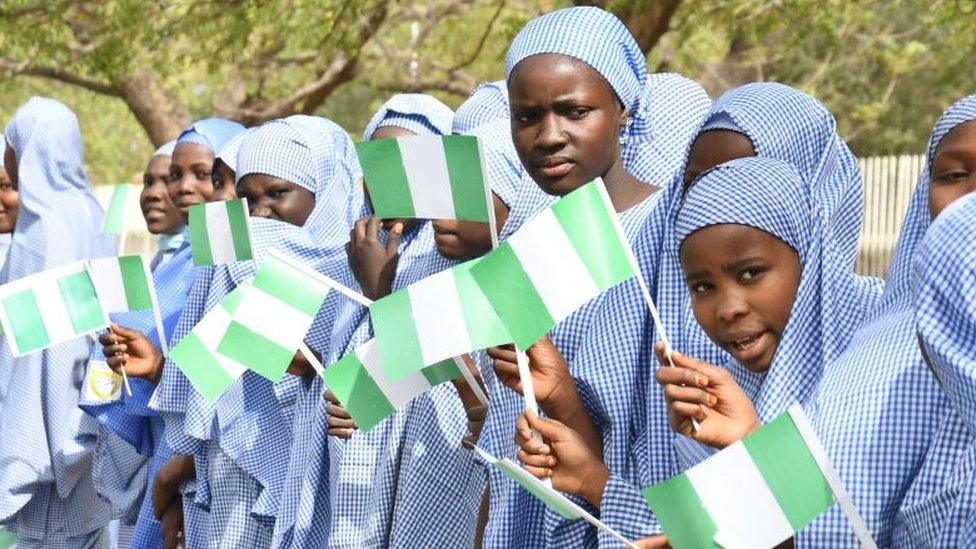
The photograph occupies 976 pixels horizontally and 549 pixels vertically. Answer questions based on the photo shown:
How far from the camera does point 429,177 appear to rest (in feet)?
14.3

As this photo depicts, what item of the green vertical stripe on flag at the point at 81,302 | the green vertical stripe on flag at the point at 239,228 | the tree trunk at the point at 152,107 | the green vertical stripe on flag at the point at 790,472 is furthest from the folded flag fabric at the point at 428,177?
the tree trunk at the point at 152,107

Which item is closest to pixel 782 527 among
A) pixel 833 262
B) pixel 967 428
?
pixel 967 428

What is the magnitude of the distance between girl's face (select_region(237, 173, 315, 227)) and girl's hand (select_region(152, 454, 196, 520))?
3.35 ft

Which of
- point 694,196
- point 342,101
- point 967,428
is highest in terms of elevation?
point 694,196

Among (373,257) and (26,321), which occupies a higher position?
(373,257)

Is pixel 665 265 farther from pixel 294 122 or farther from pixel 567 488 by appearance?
pixel 294 122

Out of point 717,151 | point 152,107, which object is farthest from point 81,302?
point 152,107

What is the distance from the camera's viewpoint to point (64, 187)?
8422 millimetres

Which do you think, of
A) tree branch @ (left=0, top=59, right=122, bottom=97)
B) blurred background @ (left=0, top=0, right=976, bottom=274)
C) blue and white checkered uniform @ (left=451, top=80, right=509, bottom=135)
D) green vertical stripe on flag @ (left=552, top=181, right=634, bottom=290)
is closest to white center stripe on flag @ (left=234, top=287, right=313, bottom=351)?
blue and white checkered uniform @ (left=451, top=80, right=509, bottom=135)

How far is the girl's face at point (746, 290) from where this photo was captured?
338 centimetres

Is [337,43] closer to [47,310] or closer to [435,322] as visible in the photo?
[47,310]

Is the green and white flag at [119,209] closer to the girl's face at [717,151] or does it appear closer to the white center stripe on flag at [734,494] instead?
the girl's face at [717,151]

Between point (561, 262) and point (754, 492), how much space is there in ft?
2.50

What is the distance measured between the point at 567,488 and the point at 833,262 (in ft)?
2.33
